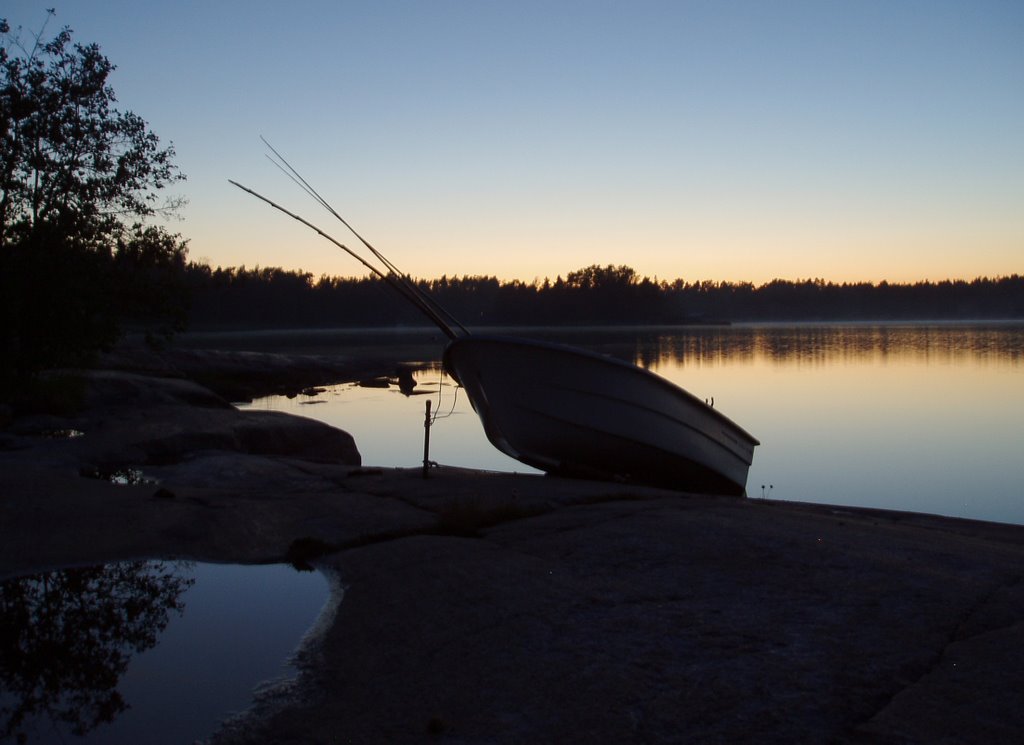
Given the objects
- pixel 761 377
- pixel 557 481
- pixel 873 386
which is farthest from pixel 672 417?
pixel 761 377

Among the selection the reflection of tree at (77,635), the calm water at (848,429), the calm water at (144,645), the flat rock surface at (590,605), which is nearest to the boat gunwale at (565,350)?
the flat rock surface at (590,605)

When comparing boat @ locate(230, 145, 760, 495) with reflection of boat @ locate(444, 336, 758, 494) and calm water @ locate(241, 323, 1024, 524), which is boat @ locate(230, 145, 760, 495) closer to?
reflection of boat @ locate(444, 336, 758, 494)

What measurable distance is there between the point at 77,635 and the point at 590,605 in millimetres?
2945

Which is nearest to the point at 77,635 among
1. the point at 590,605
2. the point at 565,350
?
the point at 590,605

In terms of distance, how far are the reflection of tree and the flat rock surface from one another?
18.7 inches

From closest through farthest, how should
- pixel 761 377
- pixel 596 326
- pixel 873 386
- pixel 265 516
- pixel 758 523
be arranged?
1. pixel 758 523
2. pixel 265 516
3. pixel 873 386
4. pixel 761 377
5. pixel 596 326

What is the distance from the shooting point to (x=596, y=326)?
148125mm

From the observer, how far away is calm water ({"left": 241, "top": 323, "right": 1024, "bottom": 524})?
1373cm

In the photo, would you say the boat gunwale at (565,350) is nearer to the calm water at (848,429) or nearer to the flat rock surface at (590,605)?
the flat rock surface at (590,605)

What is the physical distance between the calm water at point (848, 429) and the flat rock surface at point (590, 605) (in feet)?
14.6

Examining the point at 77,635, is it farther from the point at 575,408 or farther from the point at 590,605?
the point at 575,408

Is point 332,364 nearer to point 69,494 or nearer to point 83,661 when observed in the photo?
point 69,494

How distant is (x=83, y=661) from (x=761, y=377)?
3394 centimetres

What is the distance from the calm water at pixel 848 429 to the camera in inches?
541
